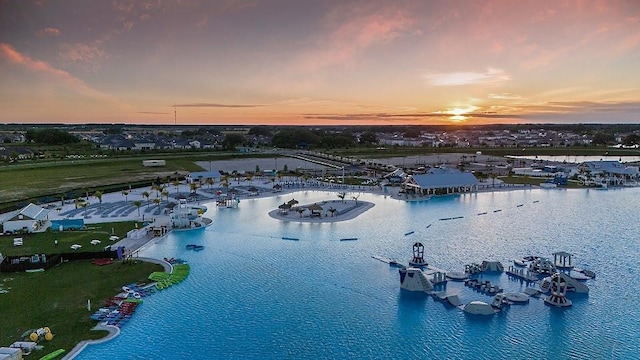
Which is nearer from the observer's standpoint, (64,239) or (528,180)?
(64,239)

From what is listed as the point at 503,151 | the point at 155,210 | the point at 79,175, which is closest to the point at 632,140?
the point at 503,151

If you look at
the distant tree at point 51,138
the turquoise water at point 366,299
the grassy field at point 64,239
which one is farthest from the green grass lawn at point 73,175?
the distant tree at point 51,138

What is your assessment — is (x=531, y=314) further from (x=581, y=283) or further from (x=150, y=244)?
(x=150, y=244)

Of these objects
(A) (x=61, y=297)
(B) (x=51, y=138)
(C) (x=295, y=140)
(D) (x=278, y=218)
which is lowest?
(A) (x=61, y=297)

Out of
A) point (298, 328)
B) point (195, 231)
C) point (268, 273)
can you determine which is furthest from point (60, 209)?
point (298, 328)

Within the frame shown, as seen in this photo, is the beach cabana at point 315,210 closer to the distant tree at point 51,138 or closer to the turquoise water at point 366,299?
the turquoise water at point 366,299

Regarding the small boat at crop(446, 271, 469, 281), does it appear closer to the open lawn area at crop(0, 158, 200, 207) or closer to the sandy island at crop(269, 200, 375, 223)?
the sandy island at crop(269, 200, 375, 223)

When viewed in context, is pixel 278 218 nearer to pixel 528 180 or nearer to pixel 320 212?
pixel 320 212
